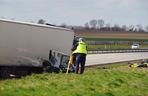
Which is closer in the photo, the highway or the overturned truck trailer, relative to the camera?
the overturned truck trailer

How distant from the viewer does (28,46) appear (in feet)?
69.1

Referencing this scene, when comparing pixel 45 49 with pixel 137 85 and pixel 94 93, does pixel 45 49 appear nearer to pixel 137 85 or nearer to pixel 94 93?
pixel 137 85

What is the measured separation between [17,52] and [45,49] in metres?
2.73

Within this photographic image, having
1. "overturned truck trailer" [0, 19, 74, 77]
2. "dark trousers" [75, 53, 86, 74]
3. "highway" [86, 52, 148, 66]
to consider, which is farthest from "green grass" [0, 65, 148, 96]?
"highway" [86, 52, 148, 66]

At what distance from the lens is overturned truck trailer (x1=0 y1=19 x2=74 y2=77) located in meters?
19.5

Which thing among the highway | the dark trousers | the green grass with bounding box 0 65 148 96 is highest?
the green grass with bounding box 0 65 148 96

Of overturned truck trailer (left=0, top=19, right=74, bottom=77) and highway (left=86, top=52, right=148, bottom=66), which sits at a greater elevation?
overturned truck trailer (left=0, top=19, right=74, bottom=77)

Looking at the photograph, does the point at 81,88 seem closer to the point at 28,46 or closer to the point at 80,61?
the point at 80,61

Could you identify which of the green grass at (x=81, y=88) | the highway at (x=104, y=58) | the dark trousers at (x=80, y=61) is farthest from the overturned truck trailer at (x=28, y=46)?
the highway at (x=104, y=58)

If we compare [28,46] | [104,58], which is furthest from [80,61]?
[104,58]

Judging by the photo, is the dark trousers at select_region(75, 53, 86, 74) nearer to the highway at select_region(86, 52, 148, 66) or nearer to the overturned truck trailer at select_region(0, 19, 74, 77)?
the overturned truck trailer at select_region(0, 19, 74, 77)

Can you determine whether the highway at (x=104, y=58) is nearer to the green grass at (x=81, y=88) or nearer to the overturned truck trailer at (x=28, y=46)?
the overturned truck trailer at (x=28, y=46)

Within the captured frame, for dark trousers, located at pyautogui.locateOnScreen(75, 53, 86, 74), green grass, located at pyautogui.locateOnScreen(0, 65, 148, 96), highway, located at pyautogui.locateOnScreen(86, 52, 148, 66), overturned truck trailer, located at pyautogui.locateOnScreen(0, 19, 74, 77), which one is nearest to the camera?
green grass, located at pyautogui.locateOnScreen(0, 65, 148, 96)

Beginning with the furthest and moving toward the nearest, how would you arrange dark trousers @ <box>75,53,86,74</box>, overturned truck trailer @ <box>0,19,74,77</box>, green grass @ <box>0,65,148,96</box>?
1. dark trousers @ <box>75,53,86,74</box>
2. overturned truck trailer @ <box>0,19,74,77</box>
3. green grass @ <box>0,65,148,96</box>
